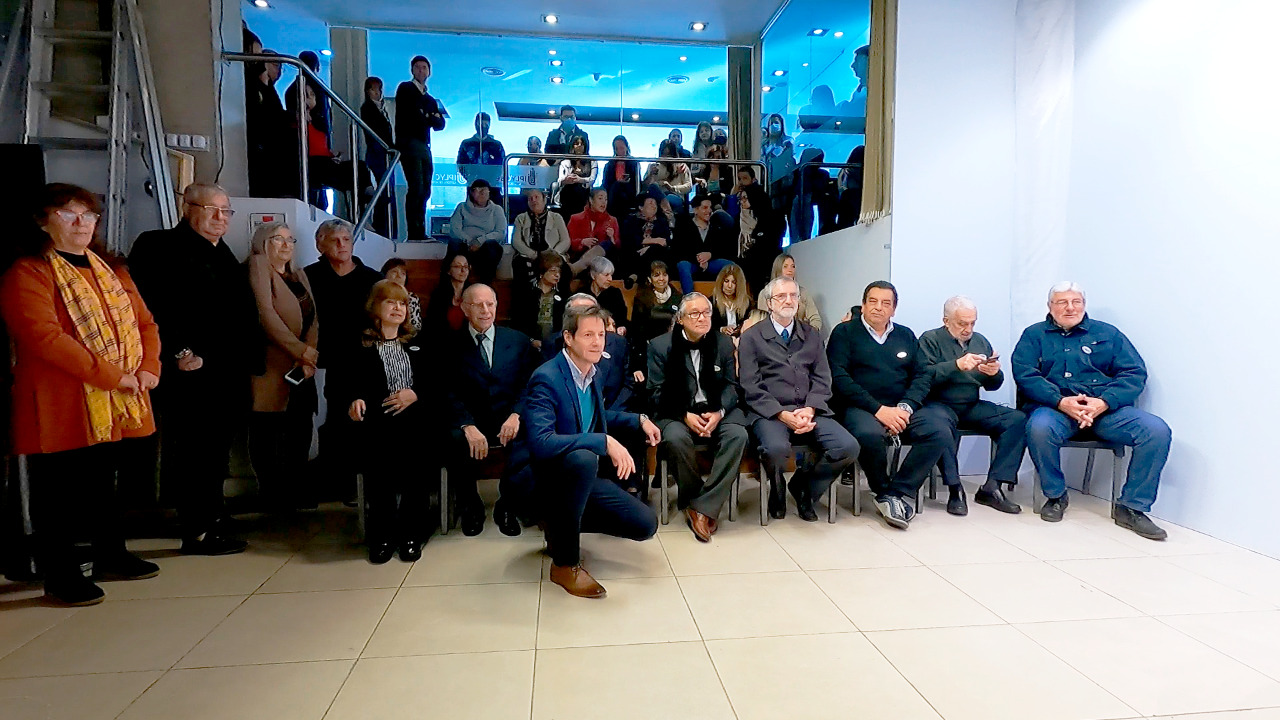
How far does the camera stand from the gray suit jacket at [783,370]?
3365 mm

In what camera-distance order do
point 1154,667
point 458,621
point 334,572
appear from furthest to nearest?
point 334,572 < point 458,621 < point 1154,667

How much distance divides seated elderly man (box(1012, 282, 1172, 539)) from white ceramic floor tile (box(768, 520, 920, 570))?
3.57 feet

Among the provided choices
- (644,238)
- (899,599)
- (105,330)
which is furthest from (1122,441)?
(105,330)

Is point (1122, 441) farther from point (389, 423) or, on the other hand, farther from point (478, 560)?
point (389, 423)

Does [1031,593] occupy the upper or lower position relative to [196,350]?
lower

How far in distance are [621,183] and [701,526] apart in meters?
4.66

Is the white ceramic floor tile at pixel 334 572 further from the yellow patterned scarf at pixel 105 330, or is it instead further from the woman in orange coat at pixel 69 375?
the yellow patterned scarf at pixel 105 330

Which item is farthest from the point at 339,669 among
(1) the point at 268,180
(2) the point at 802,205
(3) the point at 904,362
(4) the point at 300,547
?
(2) the point at 802,205

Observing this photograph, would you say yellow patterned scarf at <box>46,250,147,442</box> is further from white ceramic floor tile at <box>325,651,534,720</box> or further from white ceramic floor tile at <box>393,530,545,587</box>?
white ceramic floor tile at <box>325,651,534,720</box>

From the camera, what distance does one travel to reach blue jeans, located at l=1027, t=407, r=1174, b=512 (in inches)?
124

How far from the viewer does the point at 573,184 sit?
265 inches

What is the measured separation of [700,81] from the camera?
855 centimetres

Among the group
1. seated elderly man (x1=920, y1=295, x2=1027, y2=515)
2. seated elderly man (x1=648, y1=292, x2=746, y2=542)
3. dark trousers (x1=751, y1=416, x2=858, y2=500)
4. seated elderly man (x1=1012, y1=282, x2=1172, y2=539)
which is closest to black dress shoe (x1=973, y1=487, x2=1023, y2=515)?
seated elderly man (x1=920, y1=295, x2=1027, y2=515)

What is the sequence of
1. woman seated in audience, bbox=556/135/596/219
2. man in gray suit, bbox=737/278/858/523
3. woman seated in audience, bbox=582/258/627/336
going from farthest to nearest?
woman seated in audience, bbox=556/135/596/219, woman seated in audience, bbox=582/258/627/336, man in gray suit, bbox=737/278/858/523
